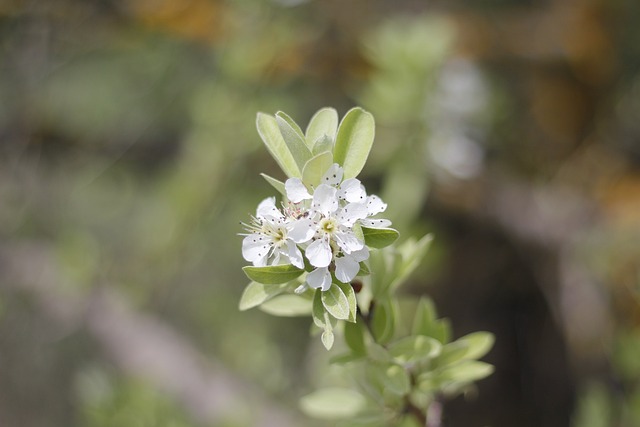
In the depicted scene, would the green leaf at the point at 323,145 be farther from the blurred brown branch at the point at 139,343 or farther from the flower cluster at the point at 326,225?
the blurred brown branch at the point at 139,343

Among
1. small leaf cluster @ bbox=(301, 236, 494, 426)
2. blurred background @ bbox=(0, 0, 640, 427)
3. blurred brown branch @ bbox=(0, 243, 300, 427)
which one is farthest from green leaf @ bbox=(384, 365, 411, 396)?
blurred brown branch @ bbox=(0, 243, 300, 427)

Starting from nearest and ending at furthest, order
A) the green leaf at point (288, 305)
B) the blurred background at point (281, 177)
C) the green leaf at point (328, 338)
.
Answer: the green leaf at point (328, 338) < the green leaf at point (288, 305) < the blurred background at point (281, 177)

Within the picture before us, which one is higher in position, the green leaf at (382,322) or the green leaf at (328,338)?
the green leaf at (382,322)

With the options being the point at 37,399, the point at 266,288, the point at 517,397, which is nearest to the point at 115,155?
the point at 37,399

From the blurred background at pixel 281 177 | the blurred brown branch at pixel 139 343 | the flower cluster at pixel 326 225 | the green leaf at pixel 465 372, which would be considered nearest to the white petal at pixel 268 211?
the flower cluster at pixel 326 225

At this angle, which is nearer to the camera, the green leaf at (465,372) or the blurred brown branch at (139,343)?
the green leaf at (465,372)

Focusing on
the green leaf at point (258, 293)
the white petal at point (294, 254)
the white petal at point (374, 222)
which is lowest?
the green leaf at point (258, 293)

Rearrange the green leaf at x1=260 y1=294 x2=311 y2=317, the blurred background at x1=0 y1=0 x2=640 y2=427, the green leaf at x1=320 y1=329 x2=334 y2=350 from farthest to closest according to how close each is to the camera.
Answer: the blurred background at x1=0 y1=0 x2=640 y2=427 < the green leaf at x1=260 y1=294 x2=311 y2=317 < the green leaf at x1=320 y1=329 x2=334 y2=350

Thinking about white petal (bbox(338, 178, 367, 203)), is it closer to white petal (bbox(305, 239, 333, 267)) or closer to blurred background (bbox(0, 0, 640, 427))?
white petal (bbox(305, 239, 333, 267))
